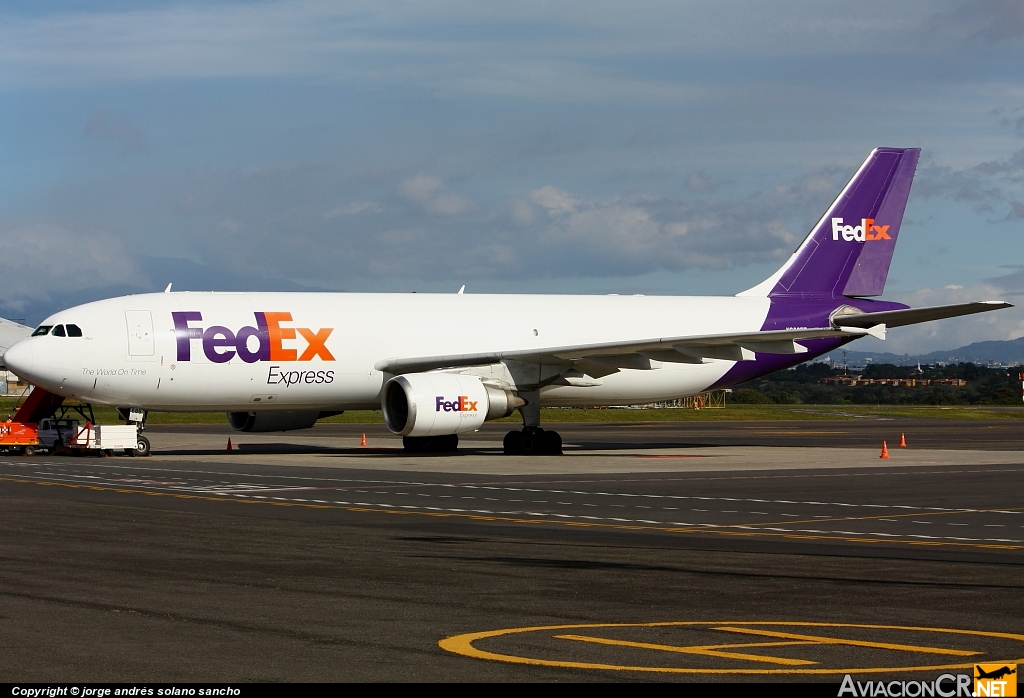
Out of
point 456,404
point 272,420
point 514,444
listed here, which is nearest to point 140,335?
point 272,420

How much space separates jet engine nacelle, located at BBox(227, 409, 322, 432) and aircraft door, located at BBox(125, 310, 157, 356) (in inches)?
199

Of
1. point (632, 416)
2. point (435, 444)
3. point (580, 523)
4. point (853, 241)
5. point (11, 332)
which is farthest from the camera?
point (11, 332)

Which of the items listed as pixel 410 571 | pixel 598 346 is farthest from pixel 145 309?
pixel 410 571

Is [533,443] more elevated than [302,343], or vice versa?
[302,343]

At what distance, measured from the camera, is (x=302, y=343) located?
116 feet

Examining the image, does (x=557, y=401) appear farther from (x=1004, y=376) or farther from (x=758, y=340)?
(x=1004, y=376)

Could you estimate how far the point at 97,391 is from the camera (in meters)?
34.1

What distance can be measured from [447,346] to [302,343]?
14.6 feet

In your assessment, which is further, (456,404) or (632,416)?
(632,416)

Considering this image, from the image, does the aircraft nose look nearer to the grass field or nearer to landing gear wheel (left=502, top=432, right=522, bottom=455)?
landing gear wheel (left=502, top=432, right=522, bottom=455)

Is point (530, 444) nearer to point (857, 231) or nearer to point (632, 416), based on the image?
point (857, 231)

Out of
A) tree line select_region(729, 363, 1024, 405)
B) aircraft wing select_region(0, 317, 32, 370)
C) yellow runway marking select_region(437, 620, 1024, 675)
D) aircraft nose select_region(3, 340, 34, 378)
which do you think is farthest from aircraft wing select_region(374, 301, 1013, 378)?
aircraft wing select_region(0, 317, 32, 370)

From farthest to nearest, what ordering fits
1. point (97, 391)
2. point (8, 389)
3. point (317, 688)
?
point (8, 389) → point (97, 391) → point (317, 688)

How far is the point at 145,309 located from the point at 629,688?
28611mm
